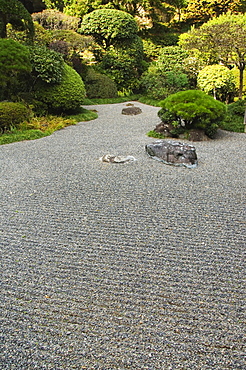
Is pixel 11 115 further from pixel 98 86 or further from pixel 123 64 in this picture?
pixel 123 64

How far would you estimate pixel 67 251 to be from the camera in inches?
93.2

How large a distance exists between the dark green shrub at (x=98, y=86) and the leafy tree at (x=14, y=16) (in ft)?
11.8

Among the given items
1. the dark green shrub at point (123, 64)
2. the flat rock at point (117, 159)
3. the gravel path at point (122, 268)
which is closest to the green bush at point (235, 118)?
the gravel path at point (122, 268)

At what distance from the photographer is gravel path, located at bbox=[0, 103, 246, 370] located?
58.4 inches

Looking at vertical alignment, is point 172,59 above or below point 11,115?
above

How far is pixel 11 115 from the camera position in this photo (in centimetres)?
688

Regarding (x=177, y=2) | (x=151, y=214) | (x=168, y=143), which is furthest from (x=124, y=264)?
(x=177, y=2)

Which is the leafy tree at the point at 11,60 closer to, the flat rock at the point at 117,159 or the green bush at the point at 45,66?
the green bush at the point at 45,66

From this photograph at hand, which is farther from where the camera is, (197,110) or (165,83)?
(165,83)

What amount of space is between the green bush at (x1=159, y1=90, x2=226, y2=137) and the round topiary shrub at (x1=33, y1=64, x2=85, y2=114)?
3.50m

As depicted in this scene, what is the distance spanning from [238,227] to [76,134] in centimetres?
520

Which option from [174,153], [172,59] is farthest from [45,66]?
[172,59]

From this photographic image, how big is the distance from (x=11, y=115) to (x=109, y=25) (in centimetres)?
1029

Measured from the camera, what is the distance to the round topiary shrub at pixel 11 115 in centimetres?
673
